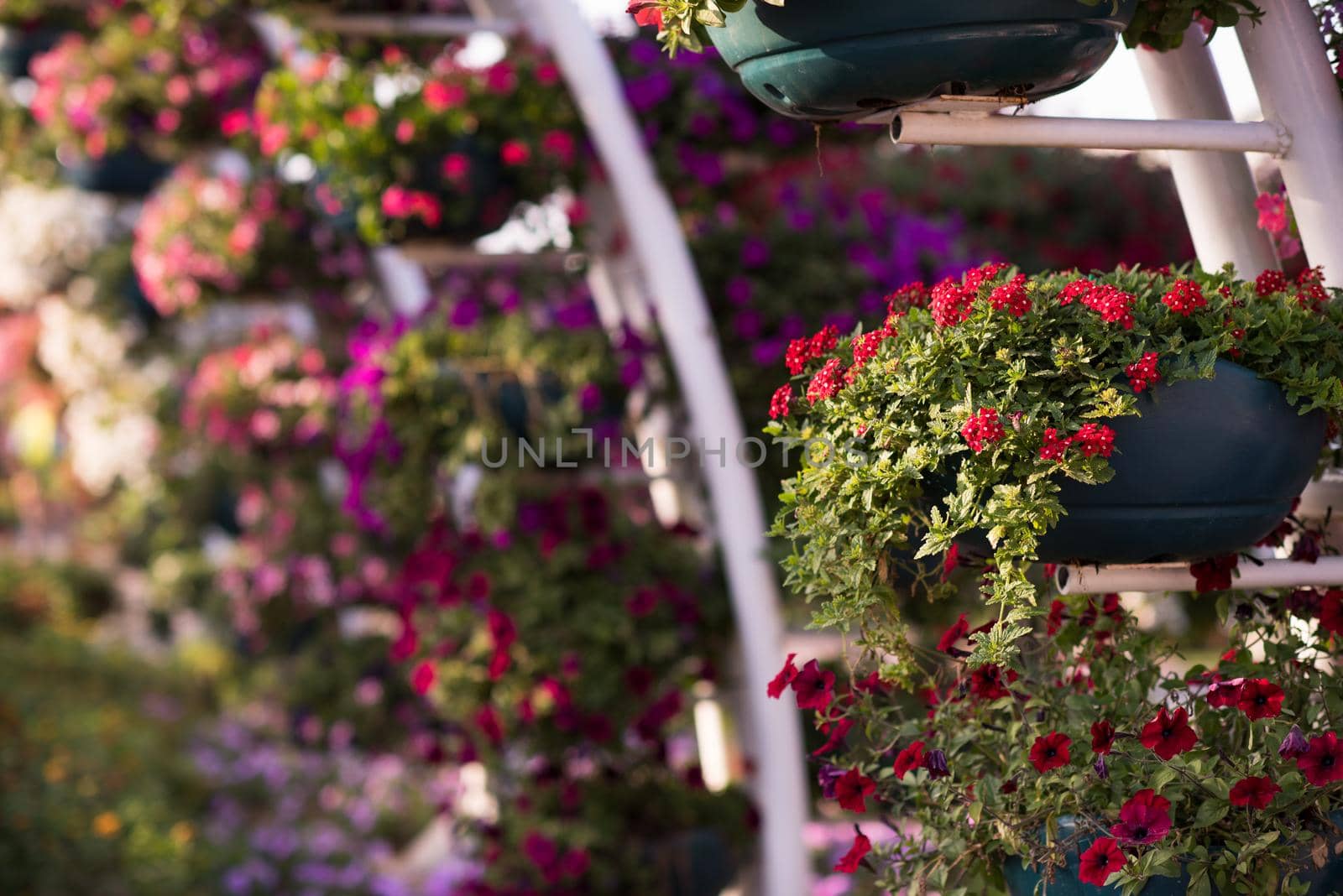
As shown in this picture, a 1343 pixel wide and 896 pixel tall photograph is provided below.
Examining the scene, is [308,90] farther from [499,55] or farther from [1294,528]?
[1294,528]

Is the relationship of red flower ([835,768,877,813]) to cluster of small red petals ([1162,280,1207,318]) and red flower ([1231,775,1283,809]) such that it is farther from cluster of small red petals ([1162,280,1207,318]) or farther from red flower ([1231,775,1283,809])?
cluster of small red petals ([1162,280,1207,318])

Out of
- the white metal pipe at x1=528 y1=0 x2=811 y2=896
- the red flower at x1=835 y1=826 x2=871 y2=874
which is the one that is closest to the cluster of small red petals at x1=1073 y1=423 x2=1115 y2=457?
the red flower at x1=835 y1=826 x2=871 y2=874

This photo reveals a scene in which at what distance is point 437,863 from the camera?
4.54 meters

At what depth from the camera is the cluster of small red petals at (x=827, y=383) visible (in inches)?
54.6

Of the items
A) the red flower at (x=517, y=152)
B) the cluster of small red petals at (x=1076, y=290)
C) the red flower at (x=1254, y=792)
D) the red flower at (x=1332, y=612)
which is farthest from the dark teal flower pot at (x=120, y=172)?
the red flower at (x=1254, y=792)

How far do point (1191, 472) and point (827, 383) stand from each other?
1.12ft

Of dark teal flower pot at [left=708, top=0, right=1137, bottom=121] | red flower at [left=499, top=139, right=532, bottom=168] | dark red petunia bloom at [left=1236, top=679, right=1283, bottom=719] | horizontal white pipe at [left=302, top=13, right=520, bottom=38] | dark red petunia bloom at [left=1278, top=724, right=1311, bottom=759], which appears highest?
horizontal white pipe at [left=302, top=13, right=520, bottom=38]

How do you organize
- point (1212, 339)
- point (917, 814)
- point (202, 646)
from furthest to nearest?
1. point (202, 646)
2. point (917, 814)
3. point (1212, 339)

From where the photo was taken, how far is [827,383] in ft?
4.56

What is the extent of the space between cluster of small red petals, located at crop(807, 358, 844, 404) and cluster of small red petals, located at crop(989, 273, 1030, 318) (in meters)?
0.17

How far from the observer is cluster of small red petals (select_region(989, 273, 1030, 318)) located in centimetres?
129

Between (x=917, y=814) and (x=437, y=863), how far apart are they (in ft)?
10.8

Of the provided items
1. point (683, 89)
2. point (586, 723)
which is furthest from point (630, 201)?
point (586, 723)

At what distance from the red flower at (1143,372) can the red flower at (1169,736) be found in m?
0.30
